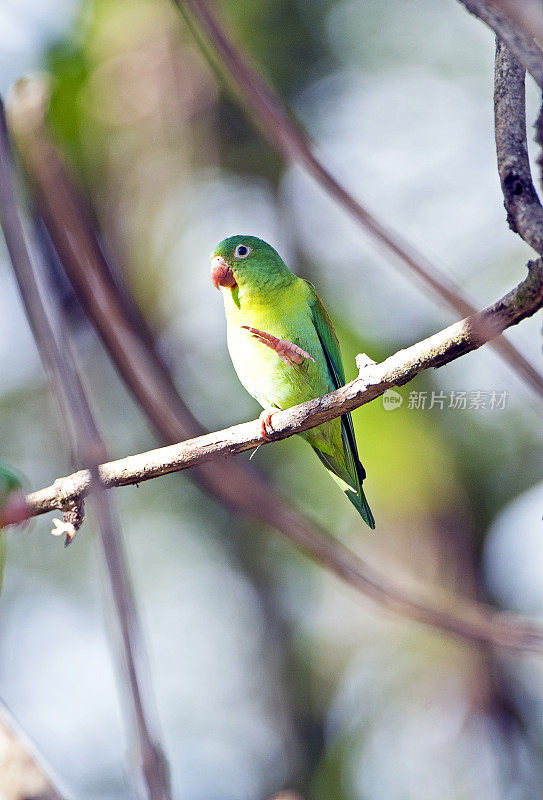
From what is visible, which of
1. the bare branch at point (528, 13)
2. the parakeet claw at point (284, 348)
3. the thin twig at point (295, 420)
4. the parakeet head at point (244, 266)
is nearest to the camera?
the bare branch at point (528, 13)

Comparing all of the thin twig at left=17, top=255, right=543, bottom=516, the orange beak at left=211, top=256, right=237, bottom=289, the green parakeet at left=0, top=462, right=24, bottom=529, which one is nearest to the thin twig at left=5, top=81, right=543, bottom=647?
the thin twig at left=17, top=255, right=543, bottom=516

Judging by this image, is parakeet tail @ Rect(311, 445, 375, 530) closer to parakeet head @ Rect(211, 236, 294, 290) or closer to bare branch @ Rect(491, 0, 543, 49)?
parakeet head @ Rect(211, 236, 294, 290)

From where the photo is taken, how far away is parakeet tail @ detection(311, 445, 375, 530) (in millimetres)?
3326

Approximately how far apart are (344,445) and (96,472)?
268 centimetres

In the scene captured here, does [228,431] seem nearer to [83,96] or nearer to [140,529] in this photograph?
[83,96]

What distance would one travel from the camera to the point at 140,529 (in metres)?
9.00

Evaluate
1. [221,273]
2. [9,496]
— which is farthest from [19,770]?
[221,273]

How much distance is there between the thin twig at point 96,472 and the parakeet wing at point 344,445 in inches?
95.1

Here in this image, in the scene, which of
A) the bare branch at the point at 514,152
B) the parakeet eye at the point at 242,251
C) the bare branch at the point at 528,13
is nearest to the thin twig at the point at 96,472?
the bare branch at the point at 528,13

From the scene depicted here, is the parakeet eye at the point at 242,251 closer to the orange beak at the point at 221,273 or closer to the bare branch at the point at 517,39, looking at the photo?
the orange beak at the point at 221,273

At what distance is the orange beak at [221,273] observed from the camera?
3.50m

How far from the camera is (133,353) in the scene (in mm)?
1801

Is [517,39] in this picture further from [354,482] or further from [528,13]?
[354,482]

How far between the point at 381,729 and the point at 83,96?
6967mm
